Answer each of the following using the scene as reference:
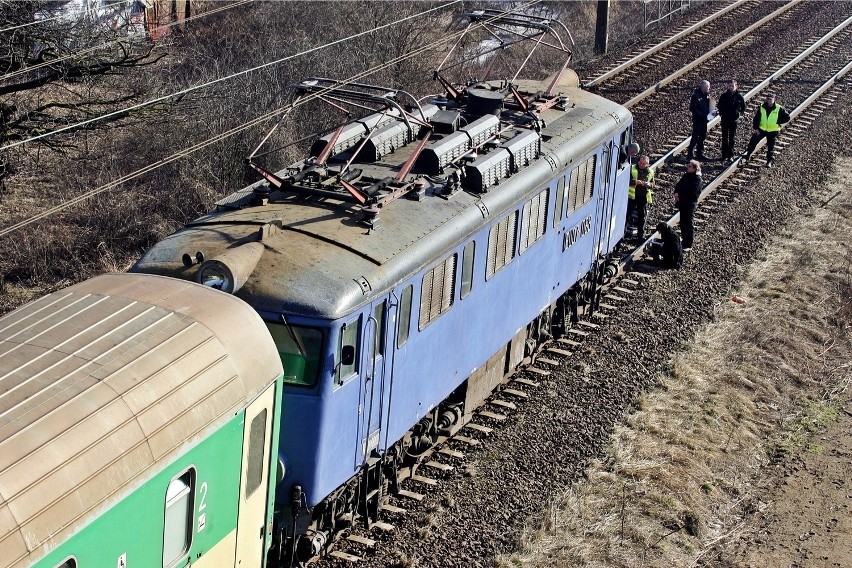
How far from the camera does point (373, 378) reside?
991cm

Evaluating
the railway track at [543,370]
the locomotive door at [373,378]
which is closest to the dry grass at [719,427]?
the railway track at [543,370]

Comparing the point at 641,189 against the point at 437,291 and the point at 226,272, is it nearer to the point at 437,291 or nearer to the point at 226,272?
the point at 437,291

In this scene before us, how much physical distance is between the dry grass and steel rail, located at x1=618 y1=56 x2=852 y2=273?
5.26 ft

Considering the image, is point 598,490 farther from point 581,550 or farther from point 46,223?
point 46,223

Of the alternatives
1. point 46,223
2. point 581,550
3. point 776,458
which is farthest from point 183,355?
point 46,223

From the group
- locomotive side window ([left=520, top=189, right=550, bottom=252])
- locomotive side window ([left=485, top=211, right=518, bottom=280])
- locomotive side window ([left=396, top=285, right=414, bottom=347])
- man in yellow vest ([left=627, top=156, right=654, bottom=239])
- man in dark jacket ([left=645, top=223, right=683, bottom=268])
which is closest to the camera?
locomotive side window ([left=396, top=285, right=414, bottom=347])

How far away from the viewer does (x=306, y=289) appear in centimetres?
916

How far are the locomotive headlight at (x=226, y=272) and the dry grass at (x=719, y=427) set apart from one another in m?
3.60

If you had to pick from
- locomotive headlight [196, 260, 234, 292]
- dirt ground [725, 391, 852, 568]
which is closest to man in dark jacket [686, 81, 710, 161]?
dirt ground [725, 391, 852, 568]

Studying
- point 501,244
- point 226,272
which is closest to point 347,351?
point 226,272

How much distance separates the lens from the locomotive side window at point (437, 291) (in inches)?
419

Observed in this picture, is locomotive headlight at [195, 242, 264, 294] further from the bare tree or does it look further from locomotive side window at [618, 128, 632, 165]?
locomotive side window at [618, 128, 632, 165]

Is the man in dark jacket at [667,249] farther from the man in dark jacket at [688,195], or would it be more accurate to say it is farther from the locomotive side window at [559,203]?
the locomotive side window at [559,203]

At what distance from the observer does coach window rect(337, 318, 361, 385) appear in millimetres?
9281
